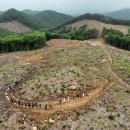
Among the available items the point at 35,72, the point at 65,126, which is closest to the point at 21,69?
the point at 35,72

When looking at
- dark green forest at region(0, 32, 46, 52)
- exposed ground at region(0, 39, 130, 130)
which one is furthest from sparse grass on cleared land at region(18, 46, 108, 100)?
dark green forest at region(0, 32, 46, 52)

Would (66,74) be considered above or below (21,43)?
above

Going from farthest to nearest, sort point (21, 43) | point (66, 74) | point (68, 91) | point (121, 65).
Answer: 1. point (21, 43)
2. point (121, 65)
3. point (66, 74)
4. point (68, 91)

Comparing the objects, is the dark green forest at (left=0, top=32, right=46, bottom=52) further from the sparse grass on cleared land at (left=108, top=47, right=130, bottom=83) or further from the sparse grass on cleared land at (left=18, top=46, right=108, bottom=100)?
the sparse grass on cleared land at (left=108, top=47, right=130, bottom=83)

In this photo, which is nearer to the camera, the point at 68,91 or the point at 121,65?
the point at 68,91

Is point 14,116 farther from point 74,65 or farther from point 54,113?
point 74,65

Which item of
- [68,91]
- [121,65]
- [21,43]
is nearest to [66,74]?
[68,91]

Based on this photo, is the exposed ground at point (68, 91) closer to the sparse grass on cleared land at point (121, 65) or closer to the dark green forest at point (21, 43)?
the sparse grass on cleared land at point (121, 65)

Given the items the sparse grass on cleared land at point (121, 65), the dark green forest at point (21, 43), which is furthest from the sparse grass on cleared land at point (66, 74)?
the dark green forest at point (21, 43)

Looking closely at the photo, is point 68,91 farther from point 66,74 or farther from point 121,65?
point 121,65
